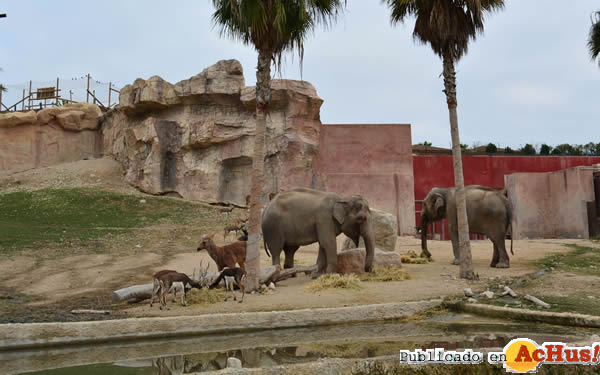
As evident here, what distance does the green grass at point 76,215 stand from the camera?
17.7 meters

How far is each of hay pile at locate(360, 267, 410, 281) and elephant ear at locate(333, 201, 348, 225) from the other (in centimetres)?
126

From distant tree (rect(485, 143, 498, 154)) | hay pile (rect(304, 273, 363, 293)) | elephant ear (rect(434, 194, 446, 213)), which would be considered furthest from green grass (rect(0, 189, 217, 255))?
distant tree (rect(485, 143, 498, 154))

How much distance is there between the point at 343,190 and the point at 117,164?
13.4 meters

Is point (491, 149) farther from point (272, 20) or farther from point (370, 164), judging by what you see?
point (272, 20)

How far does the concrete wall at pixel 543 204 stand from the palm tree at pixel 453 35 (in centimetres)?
1498

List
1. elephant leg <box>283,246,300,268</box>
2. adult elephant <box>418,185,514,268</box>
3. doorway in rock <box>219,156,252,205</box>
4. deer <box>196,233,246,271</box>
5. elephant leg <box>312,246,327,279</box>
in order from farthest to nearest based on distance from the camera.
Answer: doorway in rock <box>219,156,252,205</box> < adult elephant <box>418,185,514,268</box> < elephant leg <box>283,246,300,268</box> < elephant leg <box>312,246,327,279</box> < deer <box>196,233,246,271</box>

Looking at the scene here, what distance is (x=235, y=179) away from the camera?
27.9m

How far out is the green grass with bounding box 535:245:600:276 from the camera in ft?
38.8

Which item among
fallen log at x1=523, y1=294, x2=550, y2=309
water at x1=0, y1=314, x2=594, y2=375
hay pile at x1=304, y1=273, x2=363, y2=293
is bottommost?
water at x1=0, y1=314, x2=594, y2=375

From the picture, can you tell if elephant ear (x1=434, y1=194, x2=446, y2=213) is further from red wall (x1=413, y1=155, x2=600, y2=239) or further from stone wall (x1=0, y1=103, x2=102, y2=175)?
stone wall (x1=0, y1=103, x2=102, y2=175)

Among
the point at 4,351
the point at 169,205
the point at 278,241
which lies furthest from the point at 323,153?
the point at 4,351

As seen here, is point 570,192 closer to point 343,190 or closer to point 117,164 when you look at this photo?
point 343,190

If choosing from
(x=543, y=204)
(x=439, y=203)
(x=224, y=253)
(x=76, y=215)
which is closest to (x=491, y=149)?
(x=543, y=204)

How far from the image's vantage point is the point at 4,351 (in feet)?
20.4
